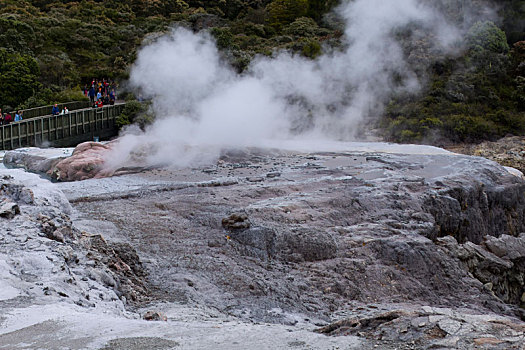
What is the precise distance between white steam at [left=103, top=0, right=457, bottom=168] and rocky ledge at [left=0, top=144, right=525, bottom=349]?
11.2ft

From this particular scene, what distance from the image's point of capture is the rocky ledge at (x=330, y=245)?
6734mm

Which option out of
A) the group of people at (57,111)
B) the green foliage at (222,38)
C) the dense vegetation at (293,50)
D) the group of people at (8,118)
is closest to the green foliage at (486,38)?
the dense vegetation at (293,50)

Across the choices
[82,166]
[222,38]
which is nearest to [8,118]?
[82,166]

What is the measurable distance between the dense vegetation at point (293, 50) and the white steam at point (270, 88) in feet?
3.08

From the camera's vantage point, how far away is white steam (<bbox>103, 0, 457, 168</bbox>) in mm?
18781

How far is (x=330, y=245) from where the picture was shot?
10023 mm

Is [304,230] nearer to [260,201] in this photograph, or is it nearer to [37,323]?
[260,201]

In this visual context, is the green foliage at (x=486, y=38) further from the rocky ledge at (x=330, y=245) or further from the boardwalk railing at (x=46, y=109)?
the boardwalk railing at (x=46, y=109)

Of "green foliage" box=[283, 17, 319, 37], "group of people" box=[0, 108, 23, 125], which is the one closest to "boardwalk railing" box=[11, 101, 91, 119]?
"group of people" box=[0, 108, 23, 125]

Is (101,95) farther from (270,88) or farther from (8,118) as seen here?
(270,88)

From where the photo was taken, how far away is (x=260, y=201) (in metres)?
11.7

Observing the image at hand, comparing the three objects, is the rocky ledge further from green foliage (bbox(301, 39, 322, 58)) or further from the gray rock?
green foliage (bbox(301, 39, 322, 58))

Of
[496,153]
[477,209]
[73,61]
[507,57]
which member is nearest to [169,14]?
[73,61]

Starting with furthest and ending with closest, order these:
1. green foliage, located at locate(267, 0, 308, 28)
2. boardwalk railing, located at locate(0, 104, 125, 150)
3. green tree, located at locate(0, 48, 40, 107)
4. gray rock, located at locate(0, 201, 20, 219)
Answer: green foliage, located at locate(267, 0, 308, 28) → green tree, located at locate(0, 48, 40, 107) → boardwalk railing, located at locate(0, 104, 125, 150) → gray rock, located at locate(0, 201, 20, 219)
